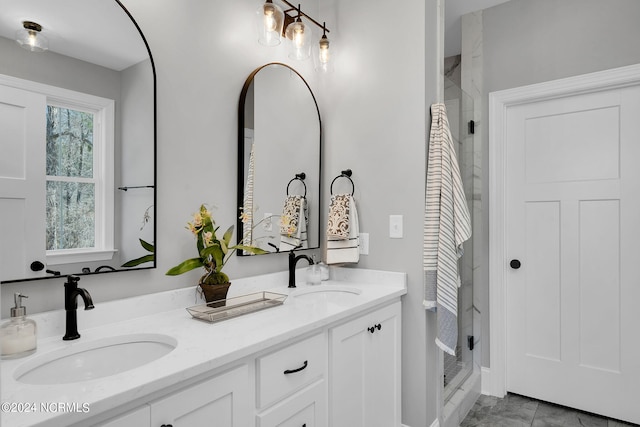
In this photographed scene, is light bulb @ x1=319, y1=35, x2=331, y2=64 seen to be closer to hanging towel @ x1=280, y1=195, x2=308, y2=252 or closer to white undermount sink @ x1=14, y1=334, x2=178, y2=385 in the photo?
hanging towel @ x1=280, y1=195, x2=308, y2=252

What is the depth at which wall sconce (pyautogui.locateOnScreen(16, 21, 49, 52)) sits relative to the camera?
1138 millimetres

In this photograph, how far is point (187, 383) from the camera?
3.16ft

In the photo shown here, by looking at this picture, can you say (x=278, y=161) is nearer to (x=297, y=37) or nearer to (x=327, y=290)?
(x=297, y=37)

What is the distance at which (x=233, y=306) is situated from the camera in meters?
1.51

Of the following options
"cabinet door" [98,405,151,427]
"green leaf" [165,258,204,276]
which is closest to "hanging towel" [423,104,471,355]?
"green leaf" [165,258,204,276]

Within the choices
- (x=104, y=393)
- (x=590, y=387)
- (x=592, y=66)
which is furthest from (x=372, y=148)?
(x=590, y=387)

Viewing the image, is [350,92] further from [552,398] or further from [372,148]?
[552,398]

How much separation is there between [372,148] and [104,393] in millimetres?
1702

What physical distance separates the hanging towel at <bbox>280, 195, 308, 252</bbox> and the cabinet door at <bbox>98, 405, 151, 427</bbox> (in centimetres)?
122

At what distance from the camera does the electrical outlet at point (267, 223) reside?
1.95m

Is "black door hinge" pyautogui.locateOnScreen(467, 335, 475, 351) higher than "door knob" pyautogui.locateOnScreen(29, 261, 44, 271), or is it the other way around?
"door knob" pyautogui.locateOnScreen(29, 261, 44, 271)

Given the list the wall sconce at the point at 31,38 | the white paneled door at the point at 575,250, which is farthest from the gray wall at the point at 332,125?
the white paneled door at the point at 575,250

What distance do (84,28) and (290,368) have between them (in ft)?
4.42

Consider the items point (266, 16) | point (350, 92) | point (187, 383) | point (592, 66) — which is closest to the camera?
point (187, 383)
